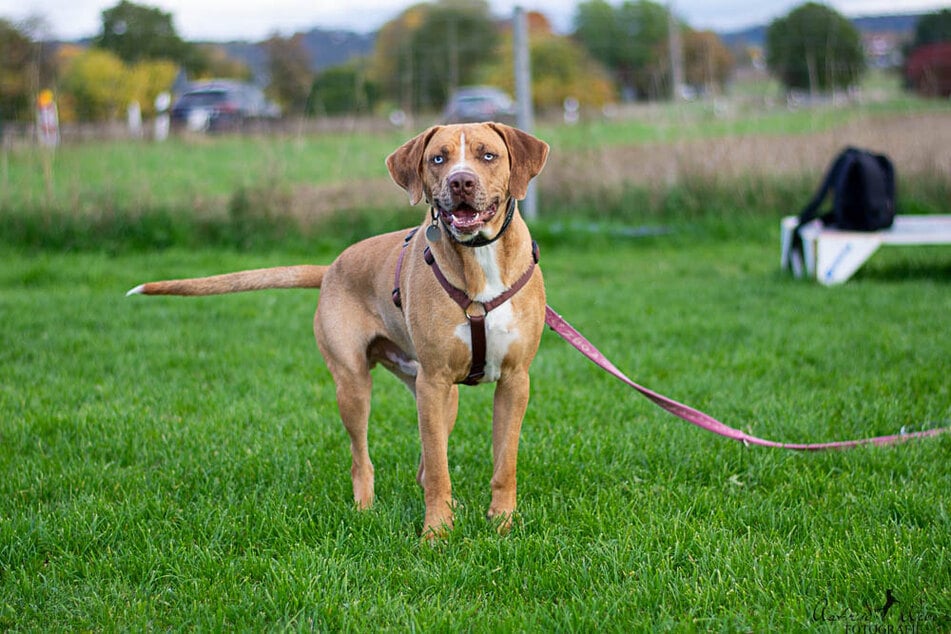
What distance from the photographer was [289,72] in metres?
12.2

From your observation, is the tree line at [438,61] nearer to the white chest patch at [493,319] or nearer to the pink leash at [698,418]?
the pink leash at [698,418]

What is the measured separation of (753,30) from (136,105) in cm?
934

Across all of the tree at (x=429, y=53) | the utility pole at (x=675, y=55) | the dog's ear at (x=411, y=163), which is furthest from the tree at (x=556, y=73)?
the dog's ear at (x=411, y=163)

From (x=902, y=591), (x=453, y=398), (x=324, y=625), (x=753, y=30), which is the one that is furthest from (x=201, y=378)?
(x=753, y=30)

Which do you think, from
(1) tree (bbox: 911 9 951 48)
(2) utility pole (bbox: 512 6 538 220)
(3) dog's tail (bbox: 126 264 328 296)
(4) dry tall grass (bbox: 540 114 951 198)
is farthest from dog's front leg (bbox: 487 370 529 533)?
(1) tree (bbox: 911 9 951 48)

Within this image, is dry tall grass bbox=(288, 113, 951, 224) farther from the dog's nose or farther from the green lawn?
the dog's nose

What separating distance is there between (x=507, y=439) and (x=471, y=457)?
0.88 metres

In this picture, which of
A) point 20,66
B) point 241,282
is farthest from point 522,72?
point 241,282

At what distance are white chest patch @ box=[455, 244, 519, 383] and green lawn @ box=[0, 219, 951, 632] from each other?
0.72m

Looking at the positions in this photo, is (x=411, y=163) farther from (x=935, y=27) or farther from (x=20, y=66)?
(x=935, y=27)

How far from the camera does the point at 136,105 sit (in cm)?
1153

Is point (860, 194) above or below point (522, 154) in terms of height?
below

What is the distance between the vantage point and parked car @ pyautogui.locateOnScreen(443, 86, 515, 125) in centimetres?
1261

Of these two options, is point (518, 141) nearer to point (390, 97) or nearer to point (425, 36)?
point (390, 97)
